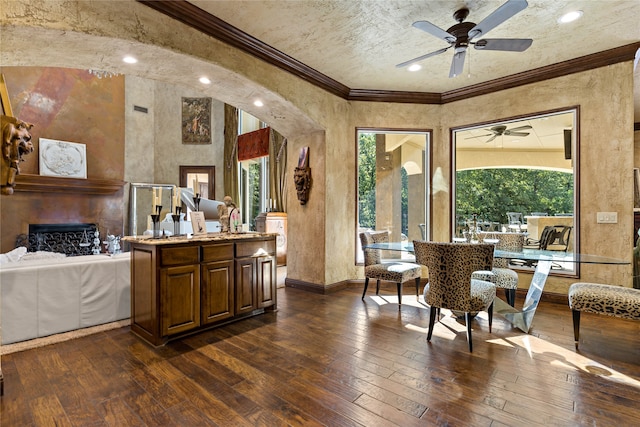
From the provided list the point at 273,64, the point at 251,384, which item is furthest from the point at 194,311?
the point at 273,64

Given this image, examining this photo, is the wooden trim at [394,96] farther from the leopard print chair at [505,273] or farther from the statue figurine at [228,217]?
the statue figurine at [228,217]

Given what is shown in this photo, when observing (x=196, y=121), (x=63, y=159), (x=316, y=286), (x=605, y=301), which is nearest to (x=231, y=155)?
(x=196, y=121)

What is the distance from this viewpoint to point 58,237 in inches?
229

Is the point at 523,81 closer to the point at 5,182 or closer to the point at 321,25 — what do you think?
the point at 321,25

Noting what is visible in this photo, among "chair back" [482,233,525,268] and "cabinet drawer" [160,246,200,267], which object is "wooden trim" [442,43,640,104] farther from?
"cabinet drawer" [160,246,200,267]

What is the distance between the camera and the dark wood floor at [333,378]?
1785 mm

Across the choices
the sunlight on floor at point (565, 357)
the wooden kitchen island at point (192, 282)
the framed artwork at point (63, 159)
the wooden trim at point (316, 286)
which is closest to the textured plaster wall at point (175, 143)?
the framed artwork at point (63, 159)

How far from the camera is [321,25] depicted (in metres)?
3.16

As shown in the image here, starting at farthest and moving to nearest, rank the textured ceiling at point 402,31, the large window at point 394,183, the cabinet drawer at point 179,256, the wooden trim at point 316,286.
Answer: the large window at point 394,183, the wooden trim at point 316,286, the textured ceiling at point 402,31, the cabinet drawer at point 179,256

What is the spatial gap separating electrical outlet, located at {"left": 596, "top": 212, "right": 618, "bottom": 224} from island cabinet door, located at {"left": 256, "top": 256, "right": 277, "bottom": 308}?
4.06 meters

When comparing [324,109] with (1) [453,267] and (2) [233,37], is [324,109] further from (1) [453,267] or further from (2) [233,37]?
(1) [453,267]

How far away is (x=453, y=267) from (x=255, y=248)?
6.78 feet

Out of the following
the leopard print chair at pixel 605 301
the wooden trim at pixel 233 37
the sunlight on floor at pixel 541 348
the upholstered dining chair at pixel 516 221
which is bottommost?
the sunlight on floor at pixel 541 348

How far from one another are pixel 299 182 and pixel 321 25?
2163 mm
